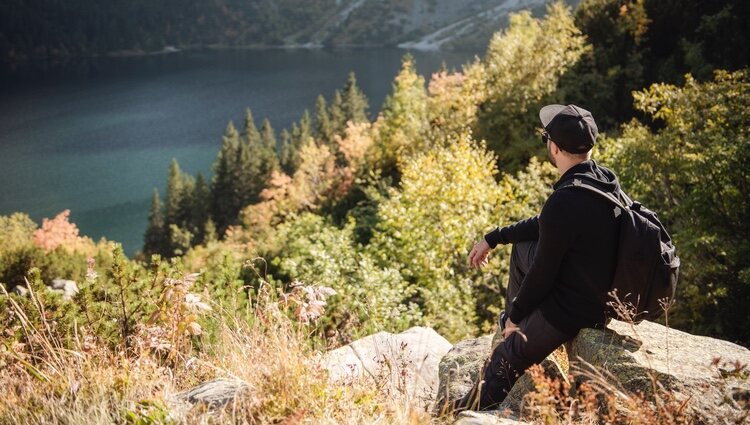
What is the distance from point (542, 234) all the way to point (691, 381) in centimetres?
140

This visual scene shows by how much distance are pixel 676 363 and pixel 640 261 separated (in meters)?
0.89

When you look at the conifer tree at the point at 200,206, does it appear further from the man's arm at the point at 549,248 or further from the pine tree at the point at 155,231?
the man's arm at the point at 549,248

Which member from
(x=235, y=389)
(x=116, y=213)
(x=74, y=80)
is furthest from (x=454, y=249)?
(x=74, y=80)

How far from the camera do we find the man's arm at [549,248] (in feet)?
11.7

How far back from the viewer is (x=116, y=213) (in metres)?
65.0

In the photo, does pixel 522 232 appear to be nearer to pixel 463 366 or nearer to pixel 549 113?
pixel 549 113

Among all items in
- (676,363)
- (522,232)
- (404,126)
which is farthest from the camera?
(404,126)

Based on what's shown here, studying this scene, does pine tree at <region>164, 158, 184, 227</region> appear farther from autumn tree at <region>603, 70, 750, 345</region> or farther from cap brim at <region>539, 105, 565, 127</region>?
cap brim at <region>539, 105, 565, 127</region>

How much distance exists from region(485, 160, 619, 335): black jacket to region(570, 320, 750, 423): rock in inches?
9.4

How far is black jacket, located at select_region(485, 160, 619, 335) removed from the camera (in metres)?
3.57

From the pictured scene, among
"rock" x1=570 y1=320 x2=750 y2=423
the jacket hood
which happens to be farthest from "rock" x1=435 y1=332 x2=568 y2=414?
the jacket hood

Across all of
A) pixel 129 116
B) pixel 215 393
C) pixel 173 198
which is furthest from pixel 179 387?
pixel 129 116

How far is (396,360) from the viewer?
409cm

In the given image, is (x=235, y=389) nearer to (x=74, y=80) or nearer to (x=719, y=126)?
(x=719, y=126)
